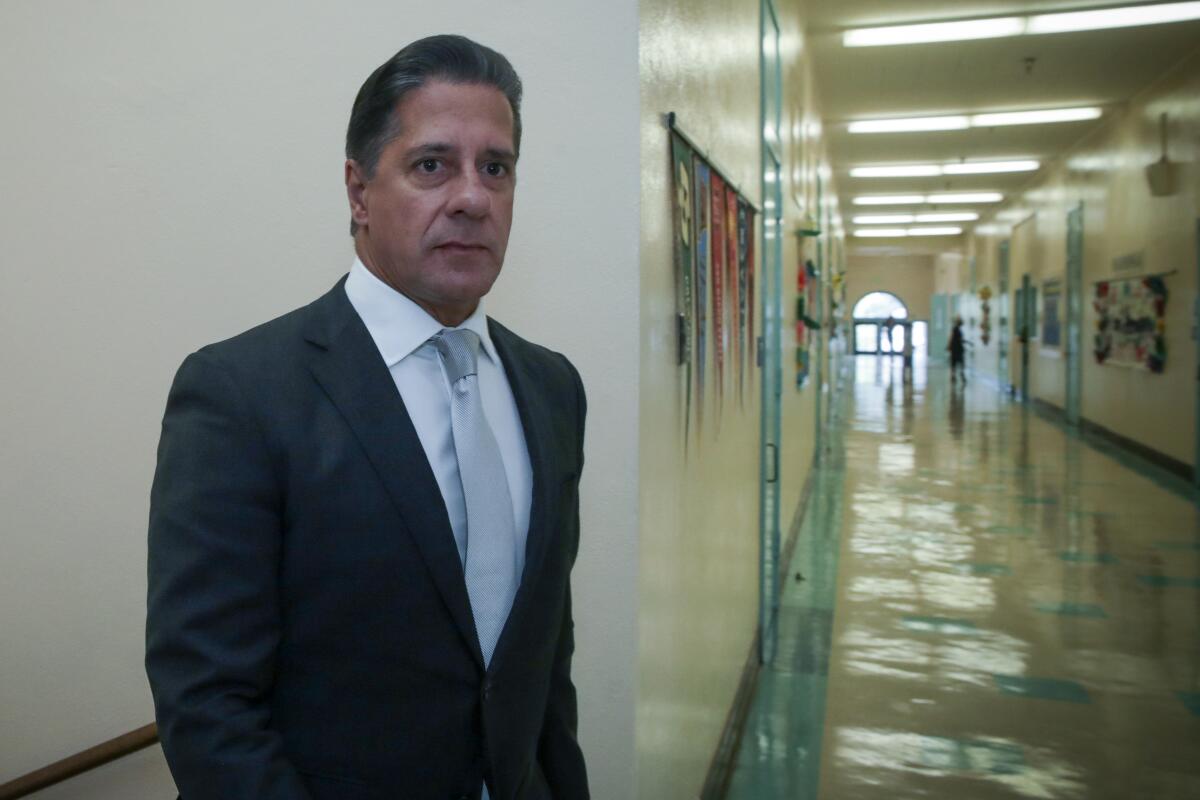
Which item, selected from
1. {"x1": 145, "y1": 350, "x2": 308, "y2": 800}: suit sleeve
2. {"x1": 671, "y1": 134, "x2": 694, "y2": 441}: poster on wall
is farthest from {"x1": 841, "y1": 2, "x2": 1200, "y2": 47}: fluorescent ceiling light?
{"x1": 145, "y1": 350, "x2": 308, "y2": 800}: suit sleeve

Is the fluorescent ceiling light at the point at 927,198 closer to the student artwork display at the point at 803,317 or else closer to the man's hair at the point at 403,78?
the student artwork display at the point at 803,317

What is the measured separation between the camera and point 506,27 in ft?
6.59

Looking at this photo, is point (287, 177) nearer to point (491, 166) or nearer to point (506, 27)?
point (506, 27)

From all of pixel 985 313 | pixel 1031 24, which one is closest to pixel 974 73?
pixel 1031 24

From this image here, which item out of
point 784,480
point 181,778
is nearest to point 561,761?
point 181,778

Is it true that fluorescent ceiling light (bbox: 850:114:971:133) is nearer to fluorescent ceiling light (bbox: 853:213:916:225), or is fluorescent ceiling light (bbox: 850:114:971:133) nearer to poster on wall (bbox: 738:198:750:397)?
poster on wall (bbox: 738:198:750:397)

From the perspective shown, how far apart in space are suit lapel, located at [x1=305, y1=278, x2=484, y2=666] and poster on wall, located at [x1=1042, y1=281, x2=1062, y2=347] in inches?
626

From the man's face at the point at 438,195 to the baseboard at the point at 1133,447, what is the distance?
1004 centimetres

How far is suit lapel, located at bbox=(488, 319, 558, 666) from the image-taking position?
1.16 m

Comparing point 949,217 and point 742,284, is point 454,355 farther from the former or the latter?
point 949,217

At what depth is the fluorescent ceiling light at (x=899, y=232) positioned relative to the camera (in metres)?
26.0

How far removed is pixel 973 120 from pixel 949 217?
11.8 meters

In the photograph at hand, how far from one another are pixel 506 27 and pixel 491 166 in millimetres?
959

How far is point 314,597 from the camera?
1.05 metres
